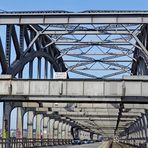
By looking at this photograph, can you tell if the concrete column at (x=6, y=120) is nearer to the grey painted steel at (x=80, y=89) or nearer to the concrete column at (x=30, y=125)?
the grey painted steel at (x=80, y=89)

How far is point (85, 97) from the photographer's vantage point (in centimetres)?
3450

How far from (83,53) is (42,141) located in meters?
29.0

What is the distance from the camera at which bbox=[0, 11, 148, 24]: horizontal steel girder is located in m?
47.7

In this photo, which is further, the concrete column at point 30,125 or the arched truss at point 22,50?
the concrete column at point 30,125

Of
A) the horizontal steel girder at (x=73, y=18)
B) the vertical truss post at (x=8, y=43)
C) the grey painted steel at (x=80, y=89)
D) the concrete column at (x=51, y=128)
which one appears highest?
the horizontal steel girder at (x=73, y=18)

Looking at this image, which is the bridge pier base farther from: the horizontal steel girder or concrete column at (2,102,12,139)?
the horizontal steel girder

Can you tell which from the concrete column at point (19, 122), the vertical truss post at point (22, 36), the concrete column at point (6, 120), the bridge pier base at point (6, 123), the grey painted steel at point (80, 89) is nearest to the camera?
the grey painted steel at point (80, 89)

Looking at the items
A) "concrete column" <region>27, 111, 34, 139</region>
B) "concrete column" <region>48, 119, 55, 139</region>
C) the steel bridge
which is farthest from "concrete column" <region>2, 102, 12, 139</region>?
"concrete column" <region>48, 119, 55, 139</region>

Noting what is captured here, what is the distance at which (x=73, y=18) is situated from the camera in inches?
1896

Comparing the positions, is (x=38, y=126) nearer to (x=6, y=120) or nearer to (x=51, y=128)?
(x=51, y=128)

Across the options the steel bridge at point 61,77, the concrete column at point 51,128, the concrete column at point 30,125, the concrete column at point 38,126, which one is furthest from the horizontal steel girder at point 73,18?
the concrete column at point 51,128

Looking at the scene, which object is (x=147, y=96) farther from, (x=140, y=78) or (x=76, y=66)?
(x=76, y=66)

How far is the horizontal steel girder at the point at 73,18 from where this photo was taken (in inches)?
1879

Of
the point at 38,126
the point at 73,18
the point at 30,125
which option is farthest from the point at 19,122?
the point at 73,18
